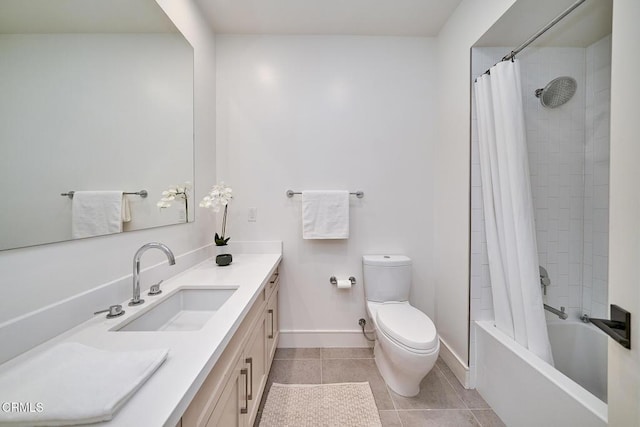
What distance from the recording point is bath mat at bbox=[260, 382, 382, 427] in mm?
1262

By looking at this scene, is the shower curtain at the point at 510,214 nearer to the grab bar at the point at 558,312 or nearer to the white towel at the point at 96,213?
the grab bar at the point at 558,312

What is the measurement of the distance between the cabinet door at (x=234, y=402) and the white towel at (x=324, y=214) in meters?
1.03

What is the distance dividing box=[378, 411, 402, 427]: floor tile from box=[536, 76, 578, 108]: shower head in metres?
2.19

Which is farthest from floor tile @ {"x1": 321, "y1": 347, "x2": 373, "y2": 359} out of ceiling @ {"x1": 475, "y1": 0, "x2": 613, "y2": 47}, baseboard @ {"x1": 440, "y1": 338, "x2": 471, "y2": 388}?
ceiling @ {"x1": 475, "y1": 0, "x2": 613, "y2": 47}

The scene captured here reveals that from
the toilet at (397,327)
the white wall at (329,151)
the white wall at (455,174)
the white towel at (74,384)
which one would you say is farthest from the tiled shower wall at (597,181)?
the white towel at (74,384)

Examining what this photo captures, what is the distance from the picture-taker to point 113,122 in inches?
38.4

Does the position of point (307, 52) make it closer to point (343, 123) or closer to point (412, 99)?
point (343, 123)

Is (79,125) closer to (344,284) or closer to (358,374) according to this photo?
(344,284)

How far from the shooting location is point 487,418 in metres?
1.31

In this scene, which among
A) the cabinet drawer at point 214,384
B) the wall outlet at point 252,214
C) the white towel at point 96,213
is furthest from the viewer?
the wall outlet at point 252,214

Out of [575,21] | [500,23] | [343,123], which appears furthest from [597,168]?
[343,123]

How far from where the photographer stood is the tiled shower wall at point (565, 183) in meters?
1.52

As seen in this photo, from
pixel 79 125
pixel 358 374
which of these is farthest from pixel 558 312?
pixel 79 125

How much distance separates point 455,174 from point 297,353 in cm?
183
